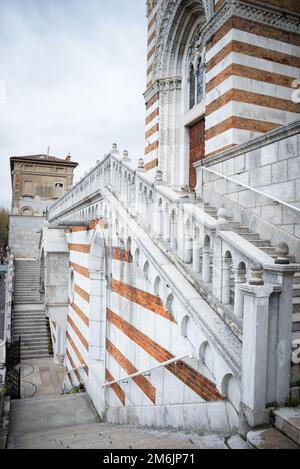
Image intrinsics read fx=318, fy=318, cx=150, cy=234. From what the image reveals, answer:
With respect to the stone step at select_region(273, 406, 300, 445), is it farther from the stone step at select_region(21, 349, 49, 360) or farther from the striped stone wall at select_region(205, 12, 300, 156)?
the stone step at select_region(21, 349, 49, 360)

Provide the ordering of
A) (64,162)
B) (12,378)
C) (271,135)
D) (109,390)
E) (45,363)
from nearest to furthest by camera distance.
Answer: (271,135)
(109,390)
(12,378)
(45,363)
(64,162)

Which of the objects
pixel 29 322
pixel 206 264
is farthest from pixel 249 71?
pixel 29 322

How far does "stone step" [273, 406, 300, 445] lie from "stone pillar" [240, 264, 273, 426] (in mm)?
95

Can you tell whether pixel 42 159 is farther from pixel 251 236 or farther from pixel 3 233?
pixel 251 236

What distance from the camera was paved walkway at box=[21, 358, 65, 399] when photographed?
12.2m

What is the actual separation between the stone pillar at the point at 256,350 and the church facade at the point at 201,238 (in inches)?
0.5

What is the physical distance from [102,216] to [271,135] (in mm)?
4156

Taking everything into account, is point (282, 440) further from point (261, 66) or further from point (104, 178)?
point (261, 66)

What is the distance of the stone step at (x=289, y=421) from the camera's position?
97.8 inches

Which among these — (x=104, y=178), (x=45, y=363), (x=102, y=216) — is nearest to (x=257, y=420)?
(x=102, y=216)

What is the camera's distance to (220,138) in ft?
24.5

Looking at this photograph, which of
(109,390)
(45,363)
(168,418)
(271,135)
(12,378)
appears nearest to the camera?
(168,418)

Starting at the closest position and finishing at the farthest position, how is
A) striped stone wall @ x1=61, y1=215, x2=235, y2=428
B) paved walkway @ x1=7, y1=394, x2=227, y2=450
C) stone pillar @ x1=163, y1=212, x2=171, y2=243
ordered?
paved walkway @ x1=7, y1=394, x2=227, y2=450, striped stone wall @ x1=61, y1=215, x2=235, y2=428, stone pillar @ x1=163, y1=212, x2=171, y2=243

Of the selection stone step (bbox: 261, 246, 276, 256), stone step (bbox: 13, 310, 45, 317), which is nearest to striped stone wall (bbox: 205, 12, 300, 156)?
stone step (bbox: 261, 246, 276, 256)
